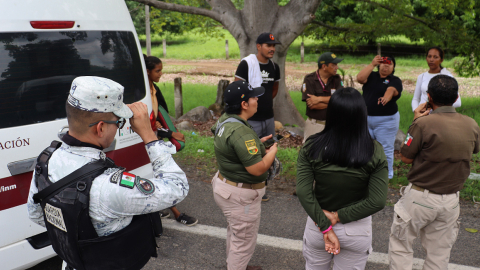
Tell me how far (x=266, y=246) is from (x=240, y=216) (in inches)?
40.1

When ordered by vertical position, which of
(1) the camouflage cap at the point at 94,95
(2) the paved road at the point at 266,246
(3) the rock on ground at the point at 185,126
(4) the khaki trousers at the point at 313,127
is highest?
(1) the camouflage cap at the point at 94,95

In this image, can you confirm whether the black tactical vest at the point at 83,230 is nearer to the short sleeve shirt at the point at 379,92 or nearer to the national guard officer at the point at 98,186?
the national guard officer at the point at 98,186

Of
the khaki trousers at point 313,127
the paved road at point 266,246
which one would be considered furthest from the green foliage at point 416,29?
the paved road at point 266,246

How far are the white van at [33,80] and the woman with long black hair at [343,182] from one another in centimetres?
182

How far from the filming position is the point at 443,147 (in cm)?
279

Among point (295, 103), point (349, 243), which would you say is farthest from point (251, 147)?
point (295, 103)

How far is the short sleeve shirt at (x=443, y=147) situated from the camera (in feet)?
9.14

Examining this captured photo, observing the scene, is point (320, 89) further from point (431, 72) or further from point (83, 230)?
point (83, 230)

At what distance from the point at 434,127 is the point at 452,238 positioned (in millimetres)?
895

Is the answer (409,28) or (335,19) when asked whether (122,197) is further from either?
(335,19)

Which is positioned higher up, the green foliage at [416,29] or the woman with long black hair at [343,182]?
the green foliage at [416,29]

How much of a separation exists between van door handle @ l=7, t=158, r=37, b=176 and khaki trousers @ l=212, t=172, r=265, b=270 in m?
1.40

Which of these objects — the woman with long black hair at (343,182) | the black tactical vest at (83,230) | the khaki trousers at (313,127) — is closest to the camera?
the black tactical vest at (83,230)

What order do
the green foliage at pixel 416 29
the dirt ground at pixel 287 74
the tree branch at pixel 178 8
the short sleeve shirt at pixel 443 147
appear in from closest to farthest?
the short sleeve shirt at pixel 443 147 < the tree branch at pixel 178 8 < the green foliage at pixel 416 29 < the dirt ground at pixel 287 74
